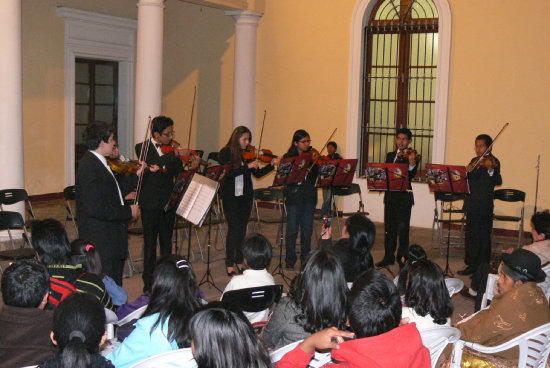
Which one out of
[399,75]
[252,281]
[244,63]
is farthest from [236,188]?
[244,63]

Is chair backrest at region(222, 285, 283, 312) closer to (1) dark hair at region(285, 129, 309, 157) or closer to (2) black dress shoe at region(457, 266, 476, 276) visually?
(1) dark hair at region(285, 129, 309, 157)

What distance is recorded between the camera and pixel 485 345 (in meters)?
3.82

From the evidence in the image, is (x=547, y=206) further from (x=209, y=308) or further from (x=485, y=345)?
(x=209, y=308)

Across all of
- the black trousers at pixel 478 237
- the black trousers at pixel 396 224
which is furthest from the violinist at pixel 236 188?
the black trousers at pixel 478 237

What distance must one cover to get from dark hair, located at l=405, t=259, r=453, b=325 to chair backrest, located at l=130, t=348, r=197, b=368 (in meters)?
1.30

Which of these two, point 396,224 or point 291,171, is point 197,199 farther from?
point 396,224

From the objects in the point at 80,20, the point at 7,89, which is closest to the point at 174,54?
the point at 80,20

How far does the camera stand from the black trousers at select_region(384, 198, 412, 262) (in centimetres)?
746

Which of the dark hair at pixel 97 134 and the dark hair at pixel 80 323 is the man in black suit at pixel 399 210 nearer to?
the dark hair at pixel 97 134

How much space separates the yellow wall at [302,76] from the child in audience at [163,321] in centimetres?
726

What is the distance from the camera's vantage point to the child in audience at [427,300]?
3.54 meters

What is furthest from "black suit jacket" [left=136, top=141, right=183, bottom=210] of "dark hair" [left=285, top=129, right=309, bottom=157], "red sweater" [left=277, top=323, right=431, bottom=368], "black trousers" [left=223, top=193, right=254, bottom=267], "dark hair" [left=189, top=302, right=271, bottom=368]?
"dark hair" [left=189, top=302, right=271, bottom=368]

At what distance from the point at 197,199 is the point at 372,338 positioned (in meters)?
3.23

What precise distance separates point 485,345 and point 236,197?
3.43 m
